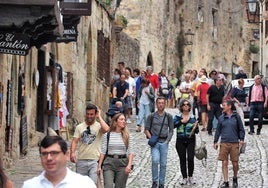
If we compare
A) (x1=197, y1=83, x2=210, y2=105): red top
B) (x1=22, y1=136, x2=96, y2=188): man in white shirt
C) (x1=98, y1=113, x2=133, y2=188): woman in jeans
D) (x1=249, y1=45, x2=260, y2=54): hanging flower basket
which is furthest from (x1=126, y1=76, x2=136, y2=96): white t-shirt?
(x1=249, y1=45, x2=260, y2=54): hanging flower basket

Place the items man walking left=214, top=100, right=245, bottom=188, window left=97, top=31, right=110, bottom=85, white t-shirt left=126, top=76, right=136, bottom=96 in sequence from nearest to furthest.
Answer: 1. man walking left=214, top=100, right=245, bottom=188
2. white t-shirt left=126, top=76, right=136, bottom=96
3. window left=97, top=31, right=110, bottom=85

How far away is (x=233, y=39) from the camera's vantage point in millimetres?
60469

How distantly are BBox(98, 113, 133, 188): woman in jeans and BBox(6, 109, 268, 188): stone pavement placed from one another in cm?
222

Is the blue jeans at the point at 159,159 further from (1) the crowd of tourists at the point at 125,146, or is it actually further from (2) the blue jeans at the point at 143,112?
(2) the blue jeans at the point at 143,112

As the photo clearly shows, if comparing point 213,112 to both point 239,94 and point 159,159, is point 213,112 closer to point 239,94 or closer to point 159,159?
point 239,94

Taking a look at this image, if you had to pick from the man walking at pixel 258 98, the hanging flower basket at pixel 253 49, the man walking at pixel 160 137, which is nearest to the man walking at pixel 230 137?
the man walking at pixel 160 137

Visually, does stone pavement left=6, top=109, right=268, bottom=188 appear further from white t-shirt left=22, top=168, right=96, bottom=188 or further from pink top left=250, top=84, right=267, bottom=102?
white t-shirt left=22, top=168, right=96, bottom=188

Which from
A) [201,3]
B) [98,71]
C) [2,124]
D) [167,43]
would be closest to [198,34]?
[201,3]

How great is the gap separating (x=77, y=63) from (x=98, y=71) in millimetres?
4113

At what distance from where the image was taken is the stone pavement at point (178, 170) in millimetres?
14242

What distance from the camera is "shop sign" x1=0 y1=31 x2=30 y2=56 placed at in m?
12.0

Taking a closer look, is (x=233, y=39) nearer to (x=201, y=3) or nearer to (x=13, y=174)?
(x=201, y=3)

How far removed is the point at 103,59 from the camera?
28.3 meters

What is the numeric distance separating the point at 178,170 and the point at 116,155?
4.82 m
